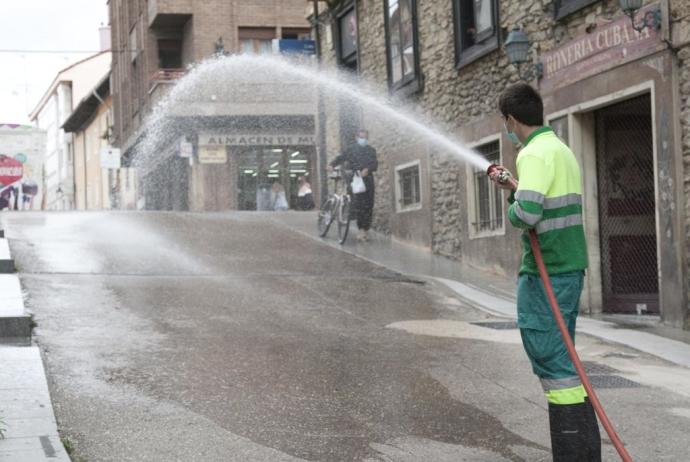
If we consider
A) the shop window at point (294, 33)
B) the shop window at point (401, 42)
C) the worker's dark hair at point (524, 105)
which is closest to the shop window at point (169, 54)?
the shop window at point (294, 33)

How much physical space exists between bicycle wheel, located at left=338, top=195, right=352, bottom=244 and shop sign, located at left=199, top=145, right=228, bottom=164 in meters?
19.2

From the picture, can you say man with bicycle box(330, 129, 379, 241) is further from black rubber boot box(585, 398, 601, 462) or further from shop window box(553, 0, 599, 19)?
black rubber boot box(585, 398, 601, 462)

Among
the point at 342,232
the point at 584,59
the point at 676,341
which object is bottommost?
the point at 676,341

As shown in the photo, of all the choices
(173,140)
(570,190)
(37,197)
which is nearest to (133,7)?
(173,140)

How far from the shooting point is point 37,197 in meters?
64.6

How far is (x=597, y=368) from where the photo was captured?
8312 millimetres

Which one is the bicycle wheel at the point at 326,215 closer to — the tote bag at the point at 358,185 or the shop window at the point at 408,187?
the tote bag at the point at 358,185

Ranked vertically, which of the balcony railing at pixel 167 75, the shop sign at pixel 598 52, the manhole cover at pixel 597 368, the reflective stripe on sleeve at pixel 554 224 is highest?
the balcony railing at pixel 167 75

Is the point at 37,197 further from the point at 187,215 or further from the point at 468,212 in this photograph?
the point at 468,212

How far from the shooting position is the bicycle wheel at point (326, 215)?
1872 centimetres

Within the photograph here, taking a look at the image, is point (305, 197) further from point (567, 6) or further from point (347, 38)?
point (567, 6)

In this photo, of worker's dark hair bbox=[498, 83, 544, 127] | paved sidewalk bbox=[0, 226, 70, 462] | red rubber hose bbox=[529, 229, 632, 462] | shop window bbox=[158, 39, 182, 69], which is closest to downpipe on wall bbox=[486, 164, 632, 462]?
red rubber hose bbox=[529, 229, 632, 462]

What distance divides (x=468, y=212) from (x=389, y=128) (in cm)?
386

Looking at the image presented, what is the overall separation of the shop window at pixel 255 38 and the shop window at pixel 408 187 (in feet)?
66.0
